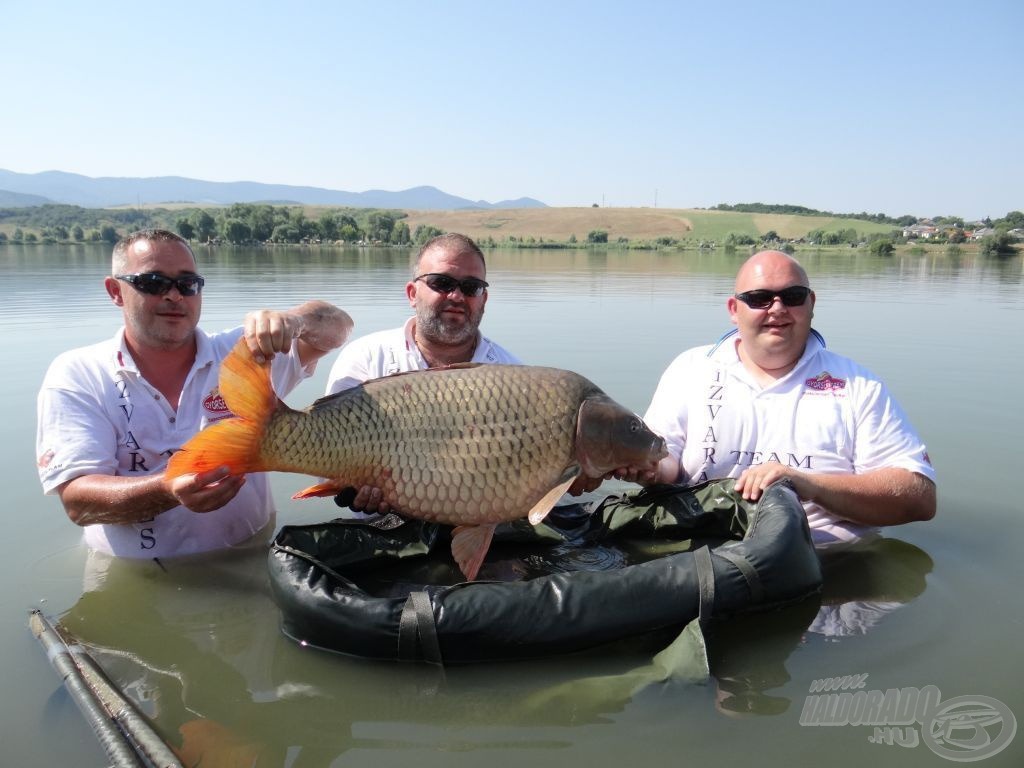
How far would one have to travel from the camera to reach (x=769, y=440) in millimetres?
2973

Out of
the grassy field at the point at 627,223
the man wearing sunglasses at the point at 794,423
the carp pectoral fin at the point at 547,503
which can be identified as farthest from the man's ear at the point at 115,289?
the grassy field at the point at 627,223

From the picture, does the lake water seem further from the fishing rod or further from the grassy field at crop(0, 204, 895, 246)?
the grassy field at crop(0, 204, 895, 246)

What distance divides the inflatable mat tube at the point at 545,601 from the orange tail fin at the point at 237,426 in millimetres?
363

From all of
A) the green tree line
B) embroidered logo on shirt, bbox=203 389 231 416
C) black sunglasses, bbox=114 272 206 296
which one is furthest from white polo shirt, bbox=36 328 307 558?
the green tree line

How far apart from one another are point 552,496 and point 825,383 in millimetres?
1328

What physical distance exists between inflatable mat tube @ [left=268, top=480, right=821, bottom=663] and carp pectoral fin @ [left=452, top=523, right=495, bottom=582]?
14 cm

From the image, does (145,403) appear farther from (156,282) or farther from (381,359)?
(381,359)

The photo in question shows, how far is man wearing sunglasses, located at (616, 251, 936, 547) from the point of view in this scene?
2.70 m

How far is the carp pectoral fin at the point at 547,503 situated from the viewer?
2240 mm

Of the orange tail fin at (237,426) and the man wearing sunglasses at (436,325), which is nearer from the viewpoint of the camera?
the orange tail fin at (237,426)

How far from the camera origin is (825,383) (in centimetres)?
295

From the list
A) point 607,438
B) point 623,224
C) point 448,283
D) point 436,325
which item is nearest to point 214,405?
point 436,325

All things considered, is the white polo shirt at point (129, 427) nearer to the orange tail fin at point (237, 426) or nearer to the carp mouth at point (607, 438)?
the orange tail fin at point (237, 426)
